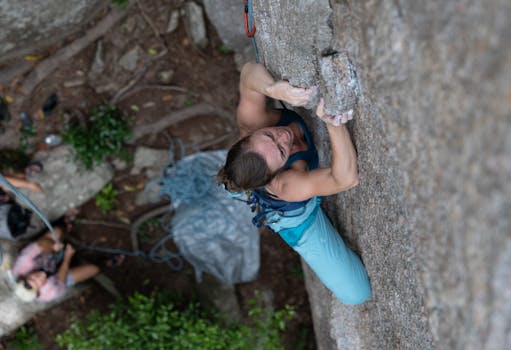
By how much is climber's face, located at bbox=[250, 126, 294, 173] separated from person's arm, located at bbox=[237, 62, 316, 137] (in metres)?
0.21

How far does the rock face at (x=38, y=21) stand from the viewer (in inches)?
149

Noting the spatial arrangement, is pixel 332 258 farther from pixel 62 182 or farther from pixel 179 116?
pixel 62 182

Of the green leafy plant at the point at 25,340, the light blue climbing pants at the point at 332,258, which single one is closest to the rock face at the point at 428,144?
the light blue climbing pants at the point at 332,258

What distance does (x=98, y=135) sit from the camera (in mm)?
4387

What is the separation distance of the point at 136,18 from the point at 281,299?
3497 millimetres

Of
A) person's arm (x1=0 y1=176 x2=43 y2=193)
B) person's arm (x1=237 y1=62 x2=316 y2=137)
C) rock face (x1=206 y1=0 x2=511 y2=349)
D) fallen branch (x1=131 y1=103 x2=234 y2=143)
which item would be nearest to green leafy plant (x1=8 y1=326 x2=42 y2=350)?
person's arm (x1=0 y1=176 x2=43 y2=193)

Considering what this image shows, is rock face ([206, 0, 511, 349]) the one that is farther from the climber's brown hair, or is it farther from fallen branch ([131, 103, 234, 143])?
fallen branch ([131, 103, 234, 143])

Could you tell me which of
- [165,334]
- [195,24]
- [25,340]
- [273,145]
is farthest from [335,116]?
[25,340]

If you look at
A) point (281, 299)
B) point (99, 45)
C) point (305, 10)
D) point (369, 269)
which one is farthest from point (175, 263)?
point (305, 10)

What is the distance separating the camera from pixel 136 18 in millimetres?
4457

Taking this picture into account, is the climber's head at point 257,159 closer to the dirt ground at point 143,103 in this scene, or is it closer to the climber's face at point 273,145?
the climber's face at point 273,145

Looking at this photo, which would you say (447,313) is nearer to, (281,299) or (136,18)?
(281,299)

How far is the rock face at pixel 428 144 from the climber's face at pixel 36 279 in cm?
332

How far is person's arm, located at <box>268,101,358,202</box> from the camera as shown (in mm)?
1997
